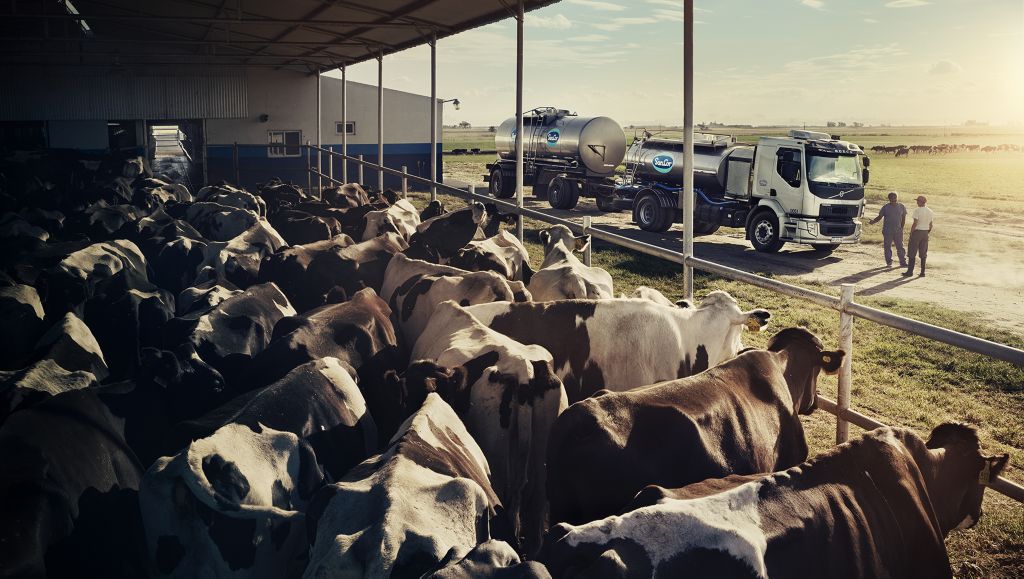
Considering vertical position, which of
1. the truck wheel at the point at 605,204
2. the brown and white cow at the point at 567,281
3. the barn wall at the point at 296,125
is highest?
the barn wall at the point at 296,125

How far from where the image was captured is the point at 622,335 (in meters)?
6.35

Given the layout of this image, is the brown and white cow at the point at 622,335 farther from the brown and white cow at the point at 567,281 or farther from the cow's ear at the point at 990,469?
the cow's ear at the point at 990,469

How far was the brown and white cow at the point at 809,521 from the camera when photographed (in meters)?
3.17

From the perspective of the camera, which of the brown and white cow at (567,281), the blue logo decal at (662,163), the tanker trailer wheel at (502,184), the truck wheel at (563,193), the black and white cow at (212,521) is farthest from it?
the tanker trailer wheel at (502,184)

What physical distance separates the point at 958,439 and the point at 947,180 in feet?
186

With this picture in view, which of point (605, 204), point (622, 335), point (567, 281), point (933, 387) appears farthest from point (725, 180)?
point (622, 335)

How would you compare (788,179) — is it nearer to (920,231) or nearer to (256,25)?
(920,231)

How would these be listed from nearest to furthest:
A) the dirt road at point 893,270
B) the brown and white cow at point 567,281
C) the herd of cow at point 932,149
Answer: the brown and white cow at point 567,281
the dirt road at point 893,270
the herd of cow at point 932,149

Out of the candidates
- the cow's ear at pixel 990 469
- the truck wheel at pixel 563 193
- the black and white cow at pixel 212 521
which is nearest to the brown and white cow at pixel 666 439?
the cow's ear at pixel 990 469

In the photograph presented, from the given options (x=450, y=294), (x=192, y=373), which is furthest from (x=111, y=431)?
(x=450, y=294)

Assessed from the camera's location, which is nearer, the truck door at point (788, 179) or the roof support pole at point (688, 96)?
the roof support pole at point (688, 96)

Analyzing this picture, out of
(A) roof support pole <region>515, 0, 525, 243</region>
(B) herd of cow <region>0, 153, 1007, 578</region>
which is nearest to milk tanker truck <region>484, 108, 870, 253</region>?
(A) roof support pole <region>515, 0, 525, 243</region>

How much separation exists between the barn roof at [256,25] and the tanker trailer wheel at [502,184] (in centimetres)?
819

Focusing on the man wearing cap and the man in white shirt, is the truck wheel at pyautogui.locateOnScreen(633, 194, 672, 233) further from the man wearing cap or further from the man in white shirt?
the man in white shirt
